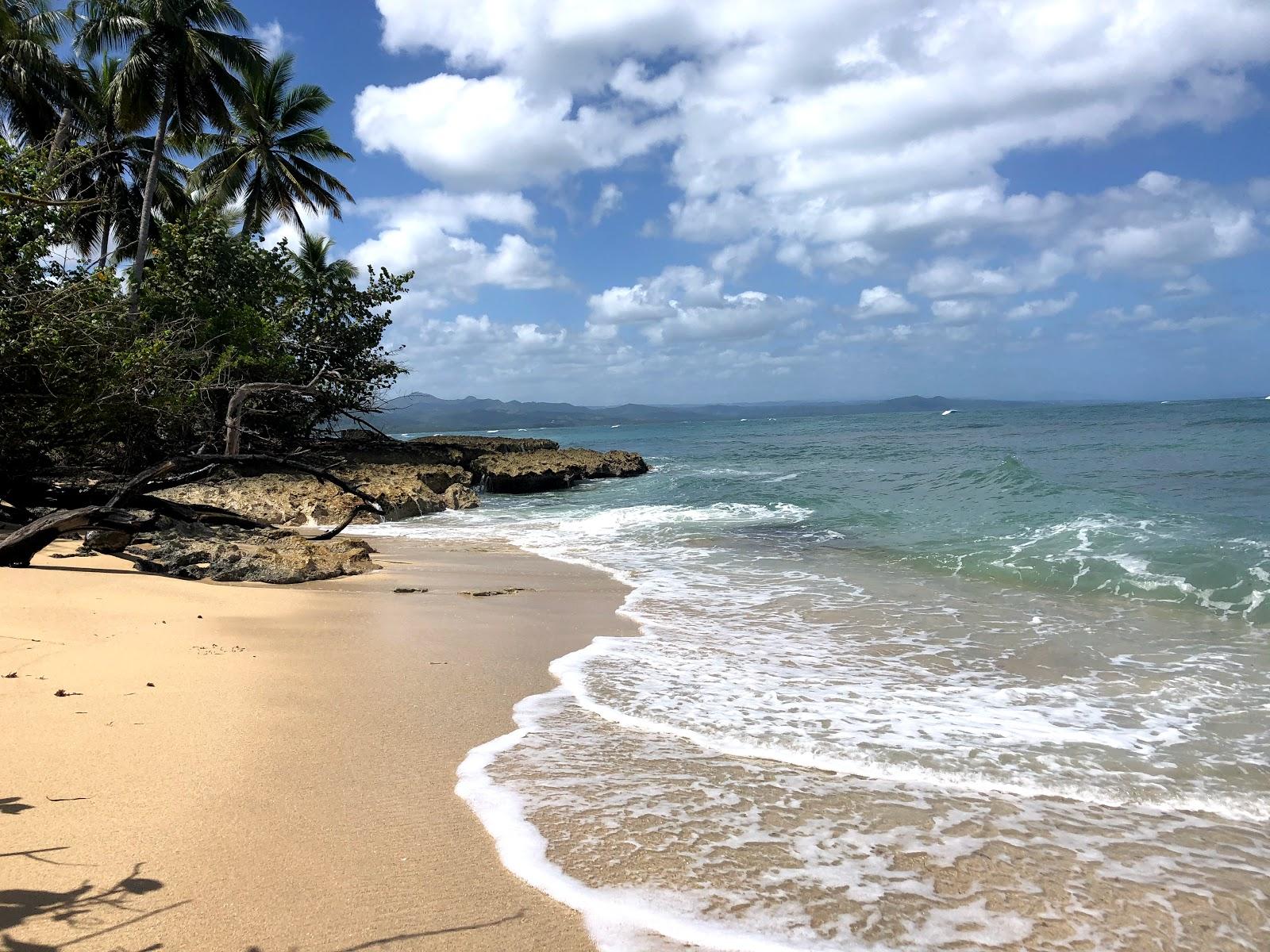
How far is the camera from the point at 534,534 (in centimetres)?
1458

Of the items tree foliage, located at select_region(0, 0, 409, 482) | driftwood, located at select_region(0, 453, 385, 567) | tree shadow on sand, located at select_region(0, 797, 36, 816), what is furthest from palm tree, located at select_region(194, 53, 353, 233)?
tree shadow on sand, located at select_region(0, 797, 36, 816)

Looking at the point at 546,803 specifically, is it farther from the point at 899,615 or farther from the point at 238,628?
the point at 899,615

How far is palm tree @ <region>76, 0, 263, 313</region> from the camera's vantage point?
19.1 metres

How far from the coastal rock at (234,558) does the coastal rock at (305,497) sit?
4123 millimetres

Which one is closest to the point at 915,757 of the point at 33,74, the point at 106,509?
the point at 106,509

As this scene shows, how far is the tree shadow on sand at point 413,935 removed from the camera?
2.29 metres

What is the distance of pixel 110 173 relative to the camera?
79.5ft

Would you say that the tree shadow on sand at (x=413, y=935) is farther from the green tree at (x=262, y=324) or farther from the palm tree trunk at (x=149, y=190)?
the palm tree trunk at (x=149, y=190)

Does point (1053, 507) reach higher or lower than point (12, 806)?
lower

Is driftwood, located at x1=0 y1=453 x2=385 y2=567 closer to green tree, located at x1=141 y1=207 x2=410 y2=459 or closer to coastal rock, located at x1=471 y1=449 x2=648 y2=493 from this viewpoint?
green tree, located at x1=141 y1=207 x2=410 y2=459

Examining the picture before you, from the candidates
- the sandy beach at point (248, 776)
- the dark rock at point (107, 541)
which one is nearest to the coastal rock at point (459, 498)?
the dark rock at point (107, 541)

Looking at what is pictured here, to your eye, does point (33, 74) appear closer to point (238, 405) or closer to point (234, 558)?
point (238, 405)

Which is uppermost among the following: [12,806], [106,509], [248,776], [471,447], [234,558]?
[471,447]

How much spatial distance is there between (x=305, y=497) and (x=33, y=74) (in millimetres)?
15298
